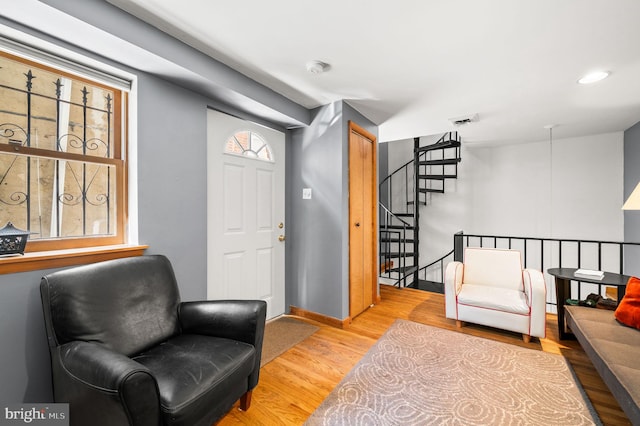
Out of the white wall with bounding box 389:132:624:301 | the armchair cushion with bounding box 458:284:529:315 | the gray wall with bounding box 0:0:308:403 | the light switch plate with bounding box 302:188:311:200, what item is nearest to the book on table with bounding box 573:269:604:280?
the armchair cushion with bounding box 458:284:529:315

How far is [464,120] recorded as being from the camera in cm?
337

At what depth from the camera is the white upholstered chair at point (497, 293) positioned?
2.38 m

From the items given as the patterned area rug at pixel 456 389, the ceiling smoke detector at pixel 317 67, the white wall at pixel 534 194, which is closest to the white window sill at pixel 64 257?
the patterned area rug at pixel 456 389

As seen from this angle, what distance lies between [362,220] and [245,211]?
138cm

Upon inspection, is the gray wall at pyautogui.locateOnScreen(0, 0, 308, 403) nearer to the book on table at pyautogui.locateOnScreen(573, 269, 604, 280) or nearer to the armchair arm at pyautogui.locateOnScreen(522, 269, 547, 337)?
the armchair arm at pyautogui.locateOnScreen(522, 269, 547, 337)

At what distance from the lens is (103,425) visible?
1057 mm

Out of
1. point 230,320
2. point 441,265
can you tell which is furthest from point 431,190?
point 230,320

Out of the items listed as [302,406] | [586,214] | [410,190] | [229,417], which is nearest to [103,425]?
[229,417]

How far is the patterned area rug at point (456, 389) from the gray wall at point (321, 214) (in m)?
0.78

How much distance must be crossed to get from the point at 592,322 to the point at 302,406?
214 centimetres

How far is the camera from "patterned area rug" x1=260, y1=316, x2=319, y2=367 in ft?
7.51

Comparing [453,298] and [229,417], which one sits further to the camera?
[453,298]

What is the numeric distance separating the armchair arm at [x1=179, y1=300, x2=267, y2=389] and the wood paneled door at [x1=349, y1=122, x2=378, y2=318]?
4.87ft

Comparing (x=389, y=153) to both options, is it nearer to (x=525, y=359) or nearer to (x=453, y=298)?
(x=453, y=298)
